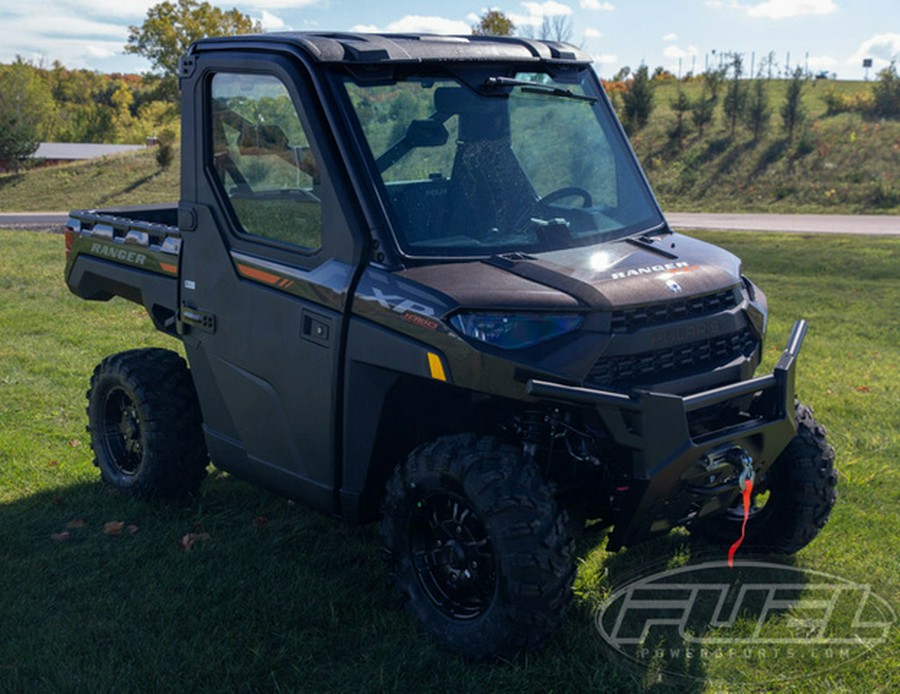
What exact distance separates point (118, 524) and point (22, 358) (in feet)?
13.2

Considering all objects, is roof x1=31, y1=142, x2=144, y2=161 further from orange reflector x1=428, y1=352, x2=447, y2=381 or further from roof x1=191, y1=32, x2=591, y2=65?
orange reflector x1=428, y1=352, x2=447, y2=381

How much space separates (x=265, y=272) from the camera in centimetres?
428

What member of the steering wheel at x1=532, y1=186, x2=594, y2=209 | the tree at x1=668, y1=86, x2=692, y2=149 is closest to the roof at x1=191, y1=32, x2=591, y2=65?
the steering wheel at x1=532, y1=186, x2=594, y2=209

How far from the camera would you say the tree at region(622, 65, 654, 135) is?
117 feet

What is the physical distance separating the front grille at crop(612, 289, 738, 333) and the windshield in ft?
1.86

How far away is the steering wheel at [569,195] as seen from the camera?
4.42 meters

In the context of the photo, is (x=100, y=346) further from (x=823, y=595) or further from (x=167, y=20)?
(x=167, y=20)

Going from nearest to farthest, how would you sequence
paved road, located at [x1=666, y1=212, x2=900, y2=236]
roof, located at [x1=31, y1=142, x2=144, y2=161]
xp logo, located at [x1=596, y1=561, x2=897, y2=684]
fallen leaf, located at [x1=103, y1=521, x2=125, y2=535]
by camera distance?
xp logo, located at [x1=596, y1=561, x2=897, y2=684] → fallen leaf, located at [x1=103, y1=521, x2=125, y2=535] → paved road, located at [x1=666, y1=212, x2=900, y2=236] → roof, located at [x1=31, y1=142, x2=144, y2=161]

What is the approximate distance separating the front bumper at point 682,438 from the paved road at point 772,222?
16856 mm

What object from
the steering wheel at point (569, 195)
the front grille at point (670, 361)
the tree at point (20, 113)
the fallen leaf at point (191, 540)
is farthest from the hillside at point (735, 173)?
the fallen leaf at point (191, 540)

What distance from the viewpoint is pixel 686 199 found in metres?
31.3

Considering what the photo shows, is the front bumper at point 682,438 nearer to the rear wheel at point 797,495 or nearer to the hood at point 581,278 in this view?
the hood at point 581,278

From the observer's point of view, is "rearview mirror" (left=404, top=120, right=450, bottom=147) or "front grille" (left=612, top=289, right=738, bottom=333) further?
"rearview mirror" (left=404, top=120, right=450, bottom=147)

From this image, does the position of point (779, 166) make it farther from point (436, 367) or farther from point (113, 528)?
point (436, 367)
